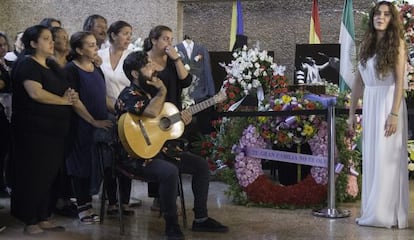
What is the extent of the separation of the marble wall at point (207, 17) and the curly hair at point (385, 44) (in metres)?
4.90

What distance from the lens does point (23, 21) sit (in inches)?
390

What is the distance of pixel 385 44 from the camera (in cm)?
513

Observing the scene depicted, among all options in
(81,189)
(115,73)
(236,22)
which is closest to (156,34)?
(115,73)

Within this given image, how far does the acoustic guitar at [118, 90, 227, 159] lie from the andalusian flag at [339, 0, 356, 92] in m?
4.43

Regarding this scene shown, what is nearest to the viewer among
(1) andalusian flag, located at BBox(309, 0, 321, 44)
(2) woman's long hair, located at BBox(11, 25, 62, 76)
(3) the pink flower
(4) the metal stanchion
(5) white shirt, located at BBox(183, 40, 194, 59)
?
(2) woman's long hair, located at BBox(11, 25, 62, 76)

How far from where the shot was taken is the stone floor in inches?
197

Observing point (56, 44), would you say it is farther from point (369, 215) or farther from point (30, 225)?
point (369, 215)

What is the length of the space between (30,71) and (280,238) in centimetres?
217

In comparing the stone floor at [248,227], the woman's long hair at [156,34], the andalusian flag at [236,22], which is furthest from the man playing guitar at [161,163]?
the andalusian flag at [236,22]

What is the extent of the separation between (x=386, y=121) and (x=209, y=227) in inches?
61.3

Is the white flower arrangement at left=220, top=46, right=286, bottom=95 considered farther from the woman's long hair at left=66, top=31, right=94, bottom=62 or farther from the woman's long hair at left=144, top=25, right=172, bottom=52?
the woman's long hair at left=66, top=31, right=94, bottom=62

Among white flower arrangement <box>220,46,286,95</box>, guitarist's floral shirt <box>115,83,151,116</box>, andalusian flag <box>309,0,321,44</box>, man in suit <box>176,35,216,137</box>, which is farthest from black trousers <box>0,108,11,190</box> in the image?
andalusian flag <box>309,0,321,44</box>

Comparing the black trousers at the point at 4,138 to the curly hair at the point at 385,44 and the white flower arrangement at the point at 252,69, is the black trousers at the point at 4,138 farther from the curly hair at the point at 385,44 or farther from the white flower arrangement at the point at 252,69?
the curly hair at the point at 385,44

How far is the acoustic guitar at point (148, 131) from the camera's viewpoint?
482 cm
